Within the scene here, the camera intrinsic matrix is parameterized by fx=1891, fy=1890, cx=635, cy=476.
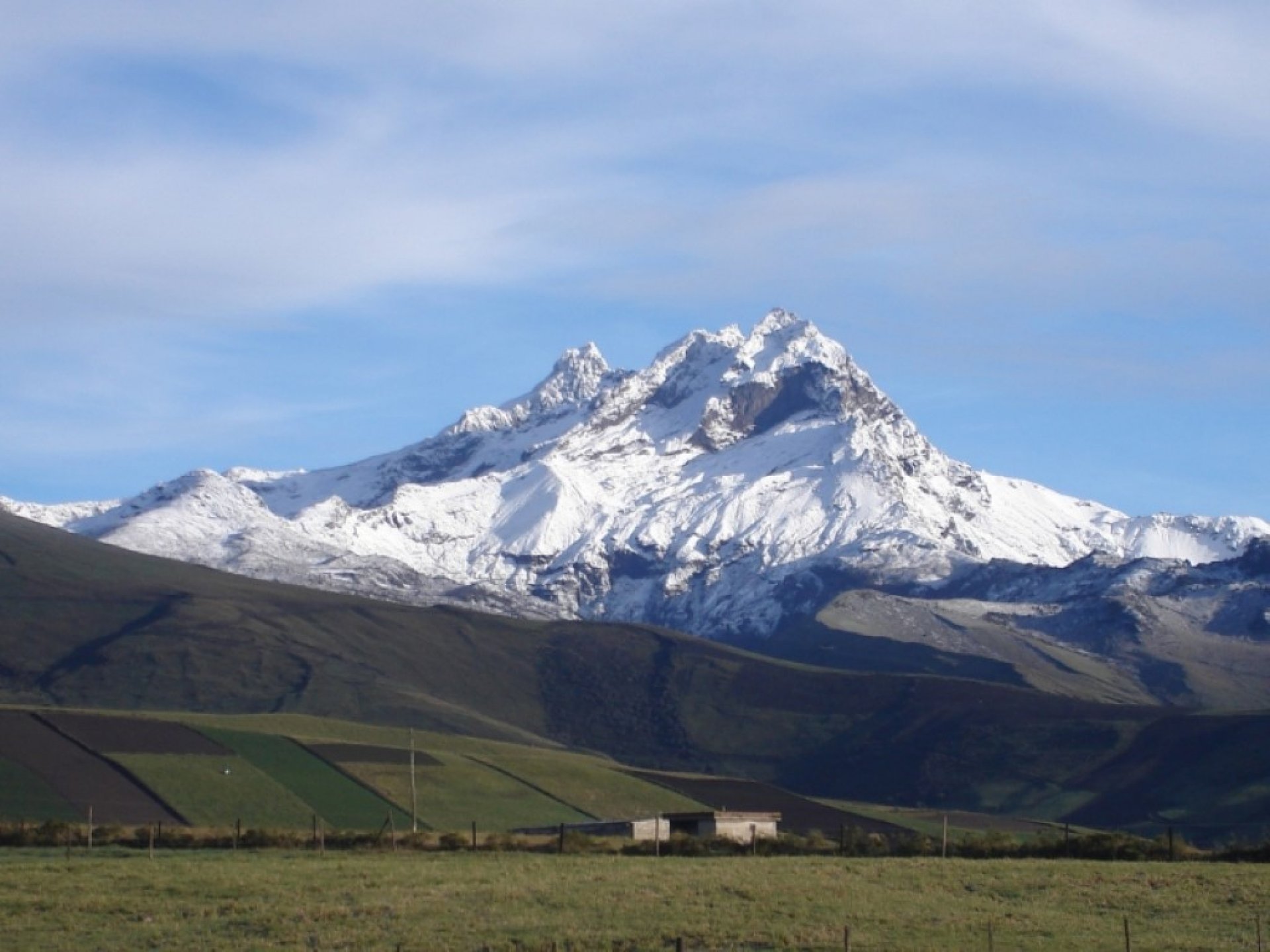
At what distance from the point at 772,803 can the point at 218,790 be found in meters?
58.2

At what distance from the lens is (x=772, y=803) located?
178 meters

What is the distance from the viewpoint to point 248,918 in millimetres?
50688

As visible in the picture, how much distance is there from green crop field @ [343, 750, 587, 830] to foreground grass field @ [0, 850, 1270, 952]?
74.7 m

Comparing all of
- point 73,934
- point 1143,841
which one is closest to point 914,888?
point 1143,841

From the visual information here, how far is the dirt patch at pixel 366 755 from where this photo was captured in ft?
533

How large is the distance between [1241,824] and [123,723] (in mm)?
104972

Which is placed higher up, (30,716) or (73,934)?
(30,716)

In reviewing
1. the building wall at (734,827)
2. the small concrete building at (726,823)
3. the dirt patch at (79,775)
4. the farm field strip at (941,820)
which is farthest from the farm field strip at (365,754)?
the building wall at (734,827)

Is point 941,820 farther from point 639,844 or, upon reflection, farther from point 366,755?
point 639,844

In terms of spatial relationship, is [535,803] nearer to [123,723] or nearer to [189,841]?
[123,723]

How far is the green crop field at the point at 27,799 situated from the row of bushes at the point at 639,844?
1503 inches

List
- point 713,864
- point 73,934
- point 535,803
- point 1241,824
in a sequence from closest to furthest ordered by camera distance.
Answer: point 73,934 → point 713,864 → point 535,803 → point 1241,824

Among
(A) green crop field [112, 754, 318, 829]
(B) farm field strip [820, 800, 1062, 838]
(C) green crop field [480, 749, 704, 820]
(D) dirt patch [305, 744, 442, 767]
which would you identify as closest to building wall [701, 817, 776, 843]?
(A) green crop field [112, 754, 318, 829]

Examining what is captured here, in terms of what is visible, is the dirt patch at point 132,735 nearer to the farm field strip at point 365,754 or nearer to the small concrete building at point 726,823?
the farm field strip at point 365,754
